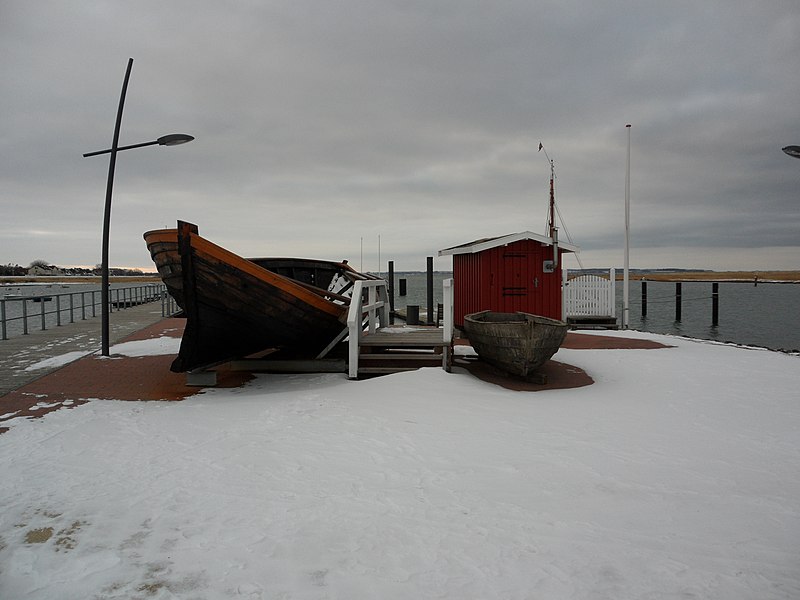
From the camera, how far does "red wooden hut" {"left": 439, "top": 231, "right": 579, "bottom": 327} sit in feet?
41.8

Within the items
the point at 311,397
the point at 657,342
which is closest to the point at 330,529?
the point at 311,397

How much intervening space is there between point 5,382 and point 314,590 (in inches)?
279

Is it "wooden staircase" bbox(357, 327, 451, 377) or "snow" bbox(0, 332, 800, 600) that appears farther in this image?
"wooden staircase" bbox(357, 327, 451, 377)

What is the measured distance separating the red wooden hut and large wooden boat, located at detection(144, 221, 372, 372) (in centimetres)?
505

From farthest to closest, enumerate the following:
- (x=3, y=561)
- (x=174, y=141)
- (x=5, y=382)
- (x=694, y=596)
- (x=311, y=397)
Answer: (x=174, y=141) < (x=5, y=382) < (x=311, y=397) < (x=3, y=561) < (x=694, y=596)

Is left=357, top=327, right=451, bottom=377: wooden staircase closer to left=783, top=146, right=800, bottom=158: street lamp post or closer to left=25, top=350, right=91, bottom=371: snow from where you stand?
left=25, top=350, right=91, bottom=371: snow

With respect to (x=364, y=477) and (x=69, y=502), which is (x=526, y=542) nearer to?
(x=364, y=477)

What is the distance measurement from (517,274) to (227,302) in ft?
25.2

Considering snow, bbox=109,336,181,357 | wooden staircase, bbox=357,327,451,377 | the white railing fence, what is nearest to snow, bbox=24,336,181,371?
snow, bbox=109,336,181,357

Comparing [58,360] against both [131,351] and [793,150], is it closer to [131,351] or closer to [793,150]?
[131,351]

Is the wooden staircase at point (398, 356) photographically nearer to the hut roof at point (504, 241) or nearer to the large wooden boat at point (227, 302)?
the large wooden boat at point (227, 302)

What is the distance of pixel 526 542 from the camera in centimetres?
310

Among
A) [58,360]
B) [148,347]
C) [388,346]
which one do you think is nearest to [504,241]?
[388,346]

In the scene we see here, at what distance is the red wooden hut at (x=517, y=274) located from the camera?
12.7 metres
